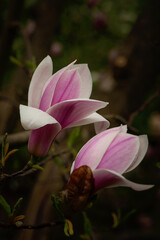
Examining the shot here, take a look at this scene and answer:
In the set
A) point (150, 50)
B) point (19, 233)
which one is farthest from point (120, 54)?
point (19, 233)

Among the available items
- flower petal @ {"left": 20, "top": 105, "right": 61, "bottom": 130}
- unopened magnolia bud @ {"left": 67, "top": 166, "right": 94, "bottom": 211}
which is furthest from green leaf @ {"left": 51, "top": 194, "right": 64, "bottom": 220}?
flower petal @ {"left": 20, "top": 105, "right": 61, "bottom": 130}

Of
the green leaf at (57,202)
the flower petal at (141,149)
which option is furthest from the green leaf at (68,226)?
the flower petal at (141,149)

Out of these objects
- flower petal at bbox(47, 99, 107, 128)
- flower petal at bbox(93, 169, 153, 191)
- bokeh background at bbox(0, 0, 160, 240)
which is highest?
flower petal at bbox(47, 99, 107, 128)

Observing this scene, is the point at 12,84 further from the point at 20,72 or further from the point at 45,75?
the point at 45,75

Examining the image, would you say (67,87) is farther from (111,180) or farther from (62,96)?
(111,180)

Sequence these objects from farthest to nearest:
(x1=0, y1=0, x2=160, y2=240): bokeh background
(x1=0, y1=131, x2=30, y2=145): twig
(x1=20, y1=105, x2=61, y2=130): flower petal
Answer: (x1=0, y1=0, x2=160, y2=240): bokeh background
(x1=0, y1=131, x2=30, y2=145): twig
(x1=20, y1=105, x2=61, y2=130): flower petal

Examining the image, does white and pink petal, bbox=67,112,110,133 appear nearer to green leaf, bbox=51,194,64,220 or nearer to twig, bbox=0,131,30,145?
green leaf, bbox=51,194,64,220
